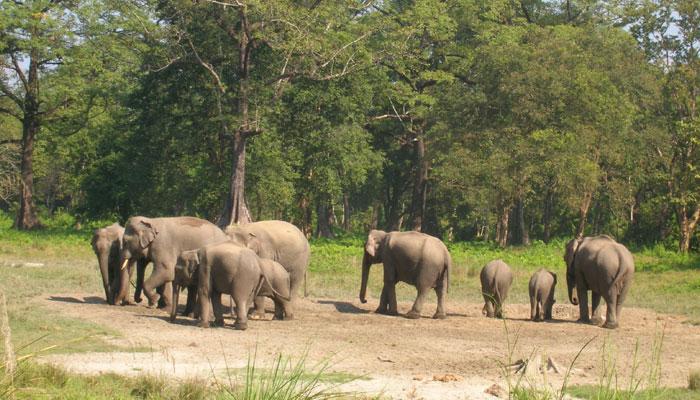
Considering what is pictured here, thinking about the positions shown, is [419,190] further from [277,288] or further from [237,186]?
[277,288]

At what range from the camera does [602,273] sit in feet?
68.5

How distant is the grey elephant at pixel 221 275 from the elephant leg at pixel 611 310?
6.25 meters

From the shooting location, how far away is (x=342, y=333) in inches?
→ 699

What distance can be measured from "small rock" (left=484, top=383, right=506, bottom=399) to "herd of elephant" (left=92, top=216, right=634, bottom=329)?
746 cm

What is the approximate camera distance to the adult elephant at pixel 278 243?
69.5 feet

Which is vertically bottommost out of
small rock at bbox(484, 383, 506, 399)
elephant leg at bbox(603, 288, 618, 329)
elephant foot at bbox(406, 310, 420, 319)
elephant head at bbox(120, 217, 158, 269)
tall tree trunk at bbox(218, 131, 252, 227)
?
elephant foot at bbox(406, 310, 420, 319)

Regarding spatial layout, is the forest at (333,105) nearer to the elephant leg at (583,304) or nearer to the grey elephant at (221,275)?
the elephant leg at (583,304)

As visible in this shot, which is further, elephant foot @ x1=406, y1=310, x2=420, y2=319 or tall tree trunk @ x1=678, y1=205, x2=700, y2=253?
tall tree trunk @ x1=678, y1=205, x2=700, y2=253

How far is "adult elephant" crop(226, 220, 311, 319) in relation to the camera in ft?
69.5

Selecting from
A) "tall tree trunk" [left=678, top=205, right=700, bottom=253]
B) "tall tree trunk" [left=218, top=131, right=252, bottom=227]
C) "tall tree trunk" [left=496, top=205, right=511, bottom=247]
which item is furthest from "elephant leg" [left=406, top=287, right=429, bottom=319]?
"tall tree trunk" [left=496, top=205, right=511, bottom=247]

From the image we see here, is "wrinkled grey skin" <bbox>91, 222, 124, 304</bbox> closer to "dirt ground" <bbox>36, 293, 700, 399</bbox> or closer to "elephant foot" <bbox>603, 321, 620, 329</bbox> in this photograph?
"dirt ground" <bbox>36, 293, 700, 399</bbox>

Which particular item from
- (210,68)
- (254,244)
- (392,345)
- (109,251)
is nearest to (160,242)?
(109,251)

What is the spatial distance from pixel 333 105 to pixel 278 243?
26.3 m

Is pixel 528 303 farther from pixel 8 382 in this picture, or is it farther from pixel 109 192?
pixel 109 192
